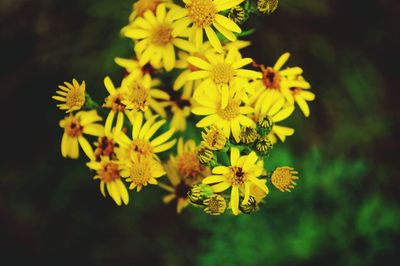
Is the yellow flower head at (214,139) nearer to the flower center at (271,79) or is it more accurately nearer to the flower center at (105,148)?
the flower center at (271,79)

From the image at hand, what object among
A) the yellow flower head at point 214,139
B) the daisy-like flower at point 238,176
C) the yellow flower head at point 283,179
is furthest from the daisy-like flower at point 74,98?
the yellow flower head at point 283,179

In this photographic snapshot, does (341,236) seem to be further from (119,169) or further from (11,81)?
(11,81)

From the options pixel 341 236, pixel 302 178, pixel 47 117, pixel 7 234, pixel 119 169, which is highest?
pixel 47 117

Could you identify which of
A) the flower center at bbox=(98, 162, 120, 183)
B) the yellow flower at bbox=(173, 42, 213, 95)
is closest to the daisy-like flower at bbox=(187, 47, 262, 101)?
the yellow flower at bbox=(173, 42, 213, 95)

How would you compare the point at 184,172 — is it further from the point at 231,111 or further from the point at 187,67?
the point at 187,67

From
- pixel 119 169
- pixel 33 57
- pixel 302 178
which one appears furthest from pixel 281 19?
pixel 119 169

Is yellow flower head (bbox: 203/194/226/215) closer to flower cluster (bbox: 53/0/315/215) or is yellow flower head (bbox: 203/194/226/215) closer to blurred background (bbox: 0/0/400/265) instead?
flower cluster (bbox: 53/0/315/215)
